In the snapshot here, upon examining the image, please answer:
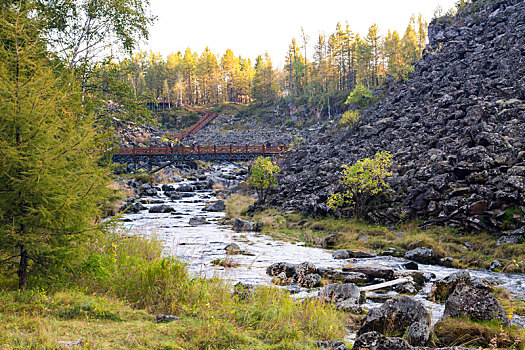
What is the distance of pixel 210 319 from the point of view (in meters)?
6.38

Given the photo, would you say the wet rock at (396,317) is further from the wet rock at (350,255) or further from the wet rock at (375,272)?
the wet rock at (350,255)

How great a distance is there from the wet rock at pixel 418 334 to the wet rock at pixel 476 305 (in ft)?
4.40

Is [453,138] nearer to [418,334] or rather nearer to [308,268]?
[308,268]

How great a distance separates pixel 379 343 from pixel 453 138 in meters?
23.9

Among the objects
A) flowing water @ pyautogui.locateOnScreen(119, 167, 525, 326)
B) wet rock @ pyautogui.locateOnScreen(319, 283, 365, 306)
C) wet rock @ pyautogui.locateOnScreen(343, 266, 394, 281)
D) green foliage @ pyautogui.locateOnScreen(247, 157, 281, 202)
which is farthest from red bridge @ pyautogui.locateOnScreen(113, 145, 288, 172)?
wet rock @ pyautogui.locateOnScreen(319, 283, 365, 306)

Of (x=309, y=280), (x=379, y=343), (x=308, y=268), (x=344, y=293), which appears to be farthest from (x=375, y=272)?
(x=379, y=343)

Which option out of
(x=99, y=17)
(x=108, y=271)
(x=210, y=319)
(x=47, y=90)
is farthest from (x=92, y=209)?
(x=99, y=17)

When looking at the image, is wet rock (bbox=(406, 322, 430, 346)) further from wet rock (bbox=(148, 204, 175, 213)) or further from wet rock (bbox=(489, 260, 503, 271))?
wet rock (bbox=(148, 204, 175, 213))

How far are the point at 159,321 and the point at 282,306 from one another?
99.3 inches

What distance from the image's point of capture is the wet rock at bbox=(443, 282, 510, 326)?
7363 mm

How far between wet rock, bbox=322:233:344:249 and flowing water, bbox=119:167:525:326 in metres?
1.13

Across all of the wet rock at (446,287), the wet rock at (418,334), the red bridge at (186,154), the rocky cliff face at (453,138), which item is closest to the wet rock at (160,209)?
the rocky cliff face at (453,138)

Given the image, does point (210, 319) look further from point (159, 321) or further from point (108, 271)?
point (108, 271)

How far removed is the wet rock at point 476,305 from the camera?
7363 mm
